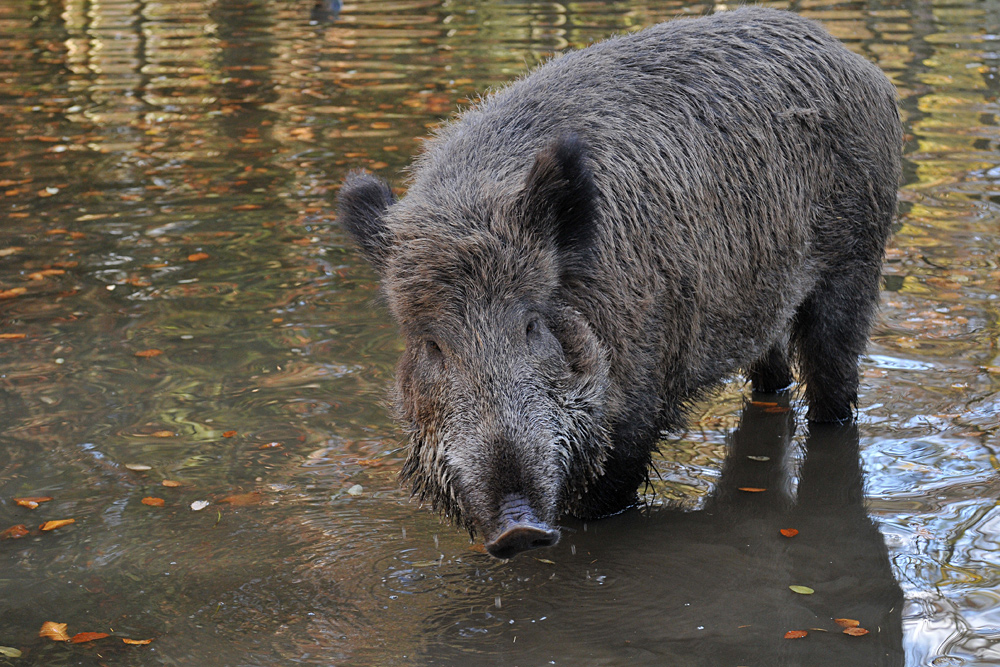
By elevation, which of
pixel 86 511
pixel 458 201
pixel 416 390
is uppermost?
pixel 458 201

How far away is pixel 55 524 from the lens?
5.36 metres

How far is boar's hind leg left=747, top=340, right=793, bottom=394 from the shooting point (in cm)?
677

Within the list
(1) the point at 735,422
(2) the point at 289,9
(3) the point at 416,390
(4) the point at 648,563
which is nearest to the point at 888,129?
(1) the point at 735,422

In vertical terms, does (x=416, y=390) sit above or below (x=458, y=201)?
below

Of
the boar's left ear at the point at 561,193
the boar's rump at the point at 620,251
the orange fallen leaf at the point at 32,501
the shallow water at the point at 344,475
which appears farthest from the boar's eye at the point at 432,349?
the orange fallen leaf at the point at 32,501

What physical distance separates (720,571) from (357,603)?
165cm

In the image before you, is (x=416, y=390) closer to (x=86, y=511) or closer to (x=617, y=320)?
(x=617, y=320)

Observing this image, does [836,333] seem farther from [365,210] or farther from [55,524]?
[55,524]

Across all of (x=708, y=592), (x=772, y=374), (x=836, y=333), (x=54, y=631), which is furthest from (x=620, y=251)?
(x=54, y=631)

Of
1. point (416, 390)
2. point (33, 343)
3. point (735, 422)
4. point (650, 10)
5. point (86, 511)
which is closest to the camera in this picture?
point (416, 390)

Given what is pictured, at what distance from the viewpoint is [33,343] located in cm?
752

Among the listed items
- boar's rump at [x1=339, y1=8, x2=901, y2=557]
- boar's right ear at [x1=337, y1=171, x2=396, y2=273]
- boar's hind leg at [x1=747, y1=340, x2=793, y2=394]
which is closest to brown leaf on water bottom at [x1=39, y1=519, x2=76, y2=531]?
boar's rump at [x1=339, y1=8, x2=901, y2=557]

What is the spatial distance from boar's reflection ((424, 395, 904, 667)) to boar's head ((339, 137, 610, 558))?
0.56 metres

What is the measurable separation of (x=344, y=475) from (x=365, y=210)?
182 cm
